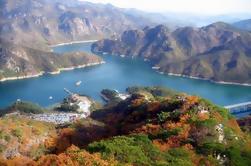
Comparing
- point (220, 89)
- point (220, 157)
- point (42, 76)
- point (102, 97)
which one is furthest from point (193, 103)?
point (42, 76)

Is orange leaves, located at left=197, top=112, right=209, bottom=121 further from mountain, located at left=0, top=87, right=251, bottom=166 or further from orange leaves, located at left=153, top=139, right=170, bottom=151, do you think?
orange leaves, located at left=153, top=139, right=170, bottom=151

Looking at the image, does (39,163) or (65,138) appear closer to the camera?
(39,163)

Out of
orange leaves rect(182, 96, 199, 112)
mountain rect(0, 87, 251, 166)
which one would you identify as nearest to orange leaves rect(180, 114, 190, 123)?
mountain rect(0, 87, 251, 166)

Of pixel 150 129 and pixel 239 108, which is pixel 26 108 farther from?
pixel 150 129

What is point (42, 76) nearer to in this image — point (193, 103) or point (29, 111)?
point (29, 111)

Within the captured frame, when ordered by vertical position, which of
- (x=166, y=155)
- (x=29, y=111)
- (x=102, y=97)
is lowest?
(x=102, y=97)

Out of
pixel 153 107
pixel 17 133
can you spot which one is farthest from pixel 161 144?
pixel 153 107
